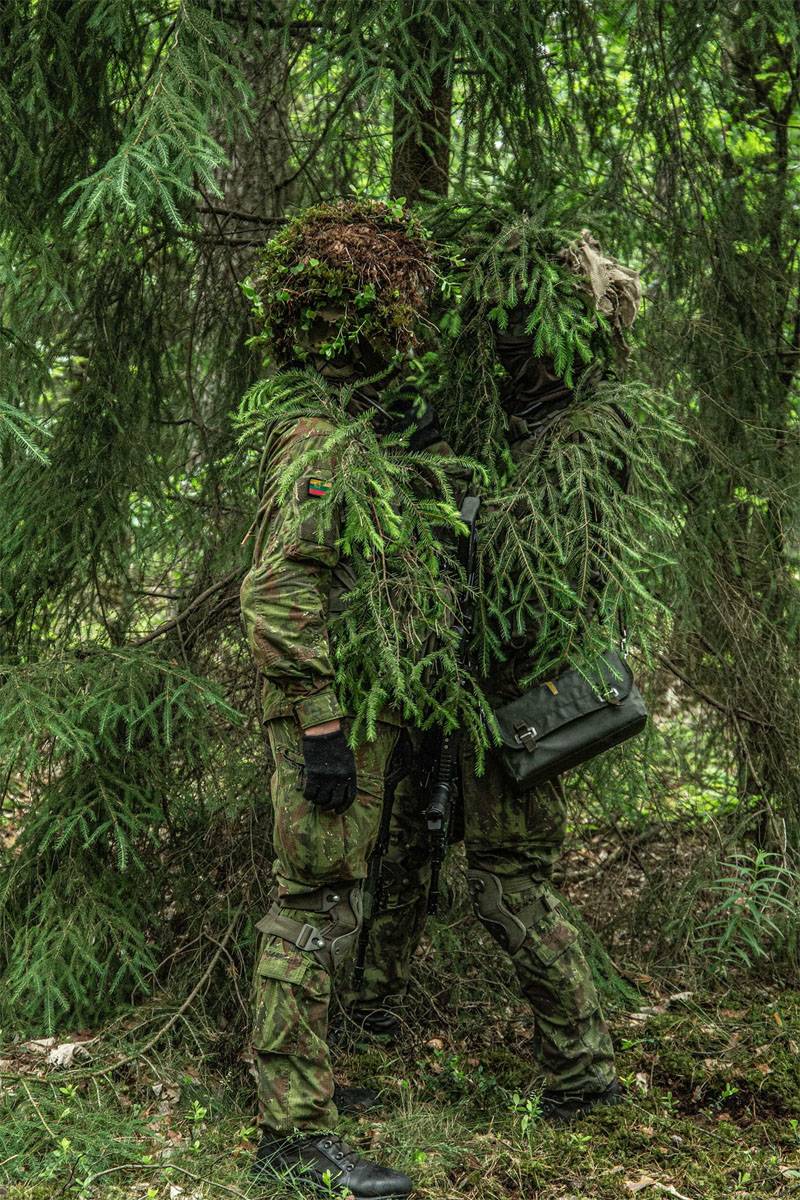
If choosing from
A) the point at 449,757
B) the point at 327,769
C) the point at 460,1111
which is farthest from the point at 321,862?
the point at 460,1111

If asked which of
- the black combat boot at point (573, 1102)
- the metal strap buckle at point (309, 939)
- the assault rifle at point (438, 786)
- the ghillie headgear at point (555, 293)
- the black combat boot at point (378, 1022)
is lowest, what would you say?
the black combat boot at point (573, 1102)

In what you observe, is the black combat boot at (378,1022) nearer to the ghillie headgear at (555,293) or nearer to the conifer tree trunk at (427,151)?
the ghillie headgear at (555,293)

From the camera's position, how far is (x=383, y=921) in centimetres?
474

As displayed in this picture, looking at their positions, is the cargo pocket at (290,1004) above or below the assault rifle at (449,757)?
below

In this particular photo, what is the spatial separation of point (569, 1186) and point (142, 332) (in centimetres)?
409

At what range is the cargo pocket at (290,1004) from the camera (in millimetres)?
3594

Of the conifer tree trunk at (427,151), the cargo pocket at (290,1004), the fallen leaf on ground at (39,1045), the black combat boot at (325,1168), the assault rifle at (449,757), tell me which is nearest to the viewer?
the black combat boot at (325,1168)

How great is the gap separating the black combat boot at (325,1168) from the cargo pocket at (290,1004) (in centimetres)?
28

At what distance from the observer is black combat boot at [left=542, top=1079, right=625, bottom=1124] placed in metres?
4.11

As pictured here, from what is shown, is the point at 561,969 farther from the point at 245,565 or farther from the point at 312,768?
the point at 245,565

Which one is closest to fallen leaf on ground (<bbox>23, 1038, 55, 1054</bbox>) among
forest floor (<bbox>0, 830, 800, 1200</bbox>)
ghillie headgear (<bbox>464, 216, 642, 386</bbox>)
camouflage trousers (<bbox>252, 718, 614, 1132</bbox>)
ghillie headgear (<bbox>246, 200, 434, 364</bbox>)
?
forest floor (<bbox>0, 830, 800, 1200</bbox>)

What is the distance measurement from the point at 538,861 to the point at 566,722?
0.60m

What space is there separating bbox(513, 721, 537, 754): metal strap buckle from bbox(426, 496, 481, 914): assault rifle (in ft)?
0.81

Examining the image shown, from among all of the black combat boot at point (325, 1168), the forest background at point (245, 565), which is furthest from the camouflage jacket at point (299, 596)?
the black combat boot at point (325, 1168)
